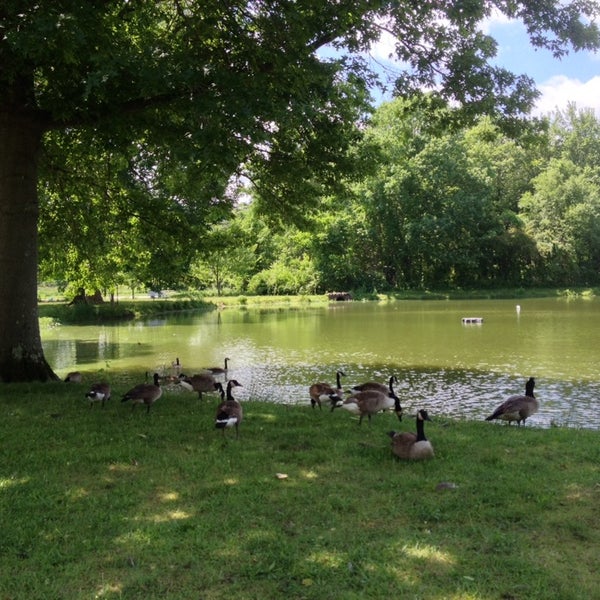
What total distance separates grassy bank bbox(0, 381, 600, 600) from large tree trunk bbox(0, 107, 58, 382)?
126 inches

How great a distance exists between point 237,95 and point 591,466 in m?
7.41

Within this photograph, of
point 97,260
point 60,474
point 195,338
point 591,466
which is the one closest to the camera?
point 60,474

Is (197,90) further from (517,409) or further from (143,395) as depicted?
(517,409)

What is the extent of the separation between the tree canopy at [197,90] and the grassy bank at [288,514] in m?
4.64

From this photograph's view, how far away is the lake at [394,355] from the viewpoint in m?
14.7

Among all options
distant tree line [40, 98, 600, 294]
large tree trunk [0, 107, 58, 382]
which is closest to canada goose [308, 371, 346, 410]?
large tree trunk [0, 107, 58, 382]

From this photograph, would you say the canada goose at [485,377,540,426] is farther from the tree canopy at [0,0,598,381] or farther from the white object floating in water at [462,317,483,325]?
the white object floating in water at [462,317,483,325]

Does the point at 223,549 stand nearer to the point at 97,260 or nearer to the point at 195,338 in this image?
the point at 97,260

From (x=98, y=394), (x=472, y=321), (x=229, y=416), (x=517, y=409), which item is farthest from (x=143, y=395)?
(x=472, y=321)

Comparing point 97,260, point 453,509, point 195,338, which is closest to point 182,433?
point 453,509

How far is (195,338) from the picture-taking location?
29.7 metres

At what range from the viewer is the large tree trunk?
1116cm

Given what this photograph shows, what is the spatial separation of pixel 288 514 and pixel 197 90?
749 centimetres

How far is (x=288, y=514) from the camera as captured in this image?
534 cm
